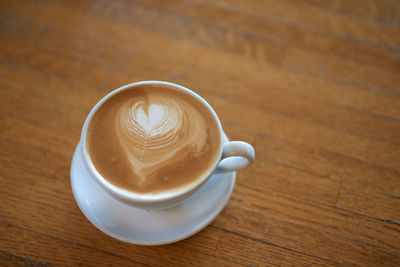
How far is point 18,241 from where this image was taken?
2.72 ft

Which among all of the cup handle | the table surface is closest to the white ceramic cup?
the cup handle

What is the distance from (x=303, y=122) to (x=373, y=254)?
1.34ft

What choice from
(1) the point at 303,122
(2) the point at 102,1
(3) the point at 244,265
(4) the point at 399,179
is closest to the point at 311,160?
(1) the point at 303,122

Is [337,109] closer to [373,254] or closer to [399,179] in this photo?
[399,179]

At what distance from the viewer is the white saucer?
0.76 m

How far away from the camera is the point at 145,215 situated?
0.78 metres

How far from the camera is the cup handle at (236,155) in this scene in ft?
2.36

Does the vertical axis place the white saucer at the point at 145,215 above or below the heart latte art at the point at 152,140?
below

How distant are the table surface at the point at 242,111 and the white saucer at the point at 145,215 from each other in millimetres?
96

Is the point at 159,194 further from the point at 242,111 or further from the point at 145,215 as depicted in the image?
the point at 242,111

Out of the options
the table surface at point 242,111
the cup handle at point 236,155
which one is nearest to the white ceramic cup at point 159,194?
the cup handle at point 236,155

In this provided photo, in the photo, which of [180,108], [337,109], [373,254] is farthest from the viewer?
[337,109]

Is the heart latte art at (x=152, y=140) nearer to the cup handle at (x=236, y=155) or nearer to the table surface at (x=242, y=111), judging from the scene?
the cup handle at (x=236, y=155)

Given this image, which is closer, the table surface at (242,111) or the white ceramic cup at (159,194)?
the white ceramic cup at (159,194)
